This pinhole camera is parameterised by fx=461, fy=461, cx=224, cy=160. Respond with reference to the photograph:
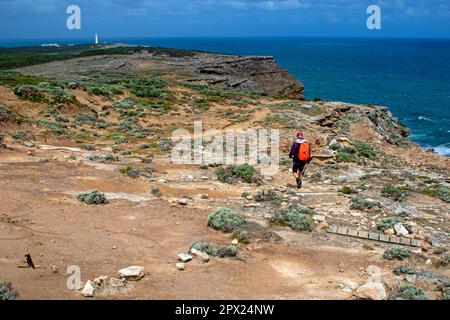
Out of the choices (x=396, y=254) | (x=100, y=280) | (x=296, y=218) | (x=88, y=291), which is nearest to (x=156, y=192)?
(x=296, y=218)

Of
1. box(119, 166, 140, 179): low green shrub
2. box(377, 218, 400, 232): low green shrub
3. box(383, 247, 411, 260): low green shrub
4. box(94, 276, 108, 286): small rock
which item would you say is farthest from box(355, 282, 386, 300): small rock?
box(119, 166, 140, 179): low green shrub

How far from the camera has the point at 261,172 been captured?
18.0 m

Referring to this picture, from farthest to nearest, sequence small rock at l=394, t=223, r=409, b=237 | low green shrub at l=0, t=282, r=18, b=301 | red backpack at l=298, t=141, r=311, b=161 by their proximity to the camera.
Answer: red backpack at l=298, t=141, r=311, b=161, small rock at l=394, t=223, r=409, b=237, low green shrub at l=0, t=282, r=18, b=301

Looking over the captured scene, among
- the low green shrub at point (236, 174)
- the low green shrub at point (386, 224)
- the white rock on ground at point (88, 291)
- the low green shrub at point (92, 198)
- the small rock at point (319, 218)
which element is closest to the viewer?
the white rock on ground at point (88, 291)

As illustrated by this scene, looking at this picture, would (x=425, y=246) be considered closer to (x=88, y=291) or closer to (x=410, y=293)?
(x=410, y=293)

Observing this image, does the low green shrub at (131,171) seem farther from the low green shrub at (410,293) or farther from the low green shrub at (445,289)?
the low green shrub at (445,289)

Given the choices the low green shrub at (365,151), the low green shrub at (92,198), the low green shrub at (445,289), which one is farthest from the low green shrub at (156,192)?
the low green shrub at (365,151)

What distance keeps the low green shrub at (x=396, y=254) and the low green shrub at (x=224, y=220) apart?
356 cm

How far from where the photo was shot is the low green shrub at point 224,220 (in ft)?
Result: 37.7

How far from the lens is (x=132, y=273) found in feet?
27.9

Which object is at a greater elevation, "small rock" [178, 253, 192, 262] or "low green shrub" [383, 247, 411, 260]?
"small rock" [178, 253, 192, 262]

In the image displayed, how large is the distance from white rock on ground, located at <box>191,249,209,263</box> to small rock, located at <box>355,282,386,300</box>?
3.09m

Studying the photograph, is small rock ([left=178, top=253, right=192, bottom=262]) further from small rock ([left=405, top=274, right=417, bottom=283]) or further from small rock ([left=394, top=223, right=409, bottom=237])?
small rock ([left=394, top=223, right=409, bottom=237])

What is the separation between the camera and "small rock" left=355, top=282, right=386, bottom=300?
8445mm
